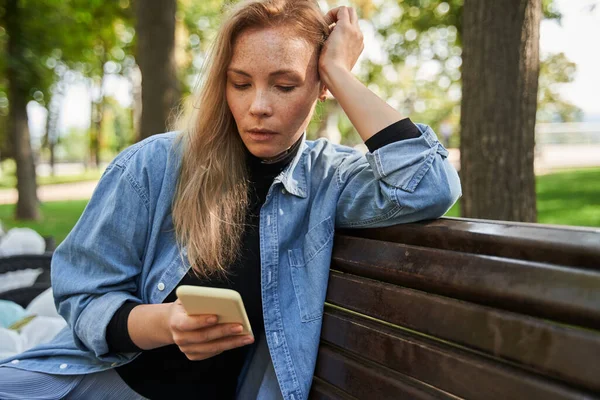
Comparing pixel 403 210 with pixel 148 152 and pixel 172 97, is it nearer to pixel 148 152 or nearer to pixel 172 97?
pixel 148 152

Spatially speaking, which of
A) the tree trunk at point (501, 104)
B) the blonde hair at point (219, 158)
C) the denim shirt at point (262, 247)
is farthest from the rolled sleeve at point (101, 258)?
the tree trunk at point (501, 104)

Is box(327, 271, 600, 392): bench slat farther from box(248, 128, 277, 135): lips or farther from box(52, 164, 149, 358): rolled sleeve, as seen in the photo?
box(52, 164, 149, 358): rolled sleeve

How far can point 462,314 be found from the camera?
1416 mm

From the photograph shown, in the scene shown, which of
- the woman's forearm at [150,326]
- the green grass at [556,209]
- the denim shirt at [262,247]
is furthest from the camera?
the green grass at [556,209]

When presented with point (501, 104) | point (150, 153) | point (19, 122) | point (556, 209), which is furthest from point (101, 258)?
point (19, 122)

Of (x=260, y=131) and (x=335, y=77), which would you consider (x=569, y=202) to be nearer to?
(x=335, y=77)

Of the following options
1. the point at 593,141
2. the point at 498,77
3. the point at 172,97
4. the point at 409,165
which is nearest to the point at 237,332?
the point at 409,165

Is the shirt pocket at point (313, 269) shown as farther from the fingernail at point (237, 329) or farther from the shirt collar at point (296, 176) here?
the fingernail at point (237, 329)

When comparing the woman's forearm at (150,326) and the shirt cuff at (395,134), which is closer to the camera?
the woman's forearm at (150,326)

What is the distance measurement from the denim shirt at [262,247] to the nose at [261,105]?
224mm

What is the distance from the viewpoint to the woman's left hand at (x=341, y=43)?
200 centimetres

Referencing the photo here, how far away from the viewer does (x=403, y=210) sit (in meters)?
1.76

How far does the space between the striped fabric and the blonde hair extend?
1.40 ft

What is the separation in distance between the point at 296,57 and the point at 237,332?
2.81 ft
